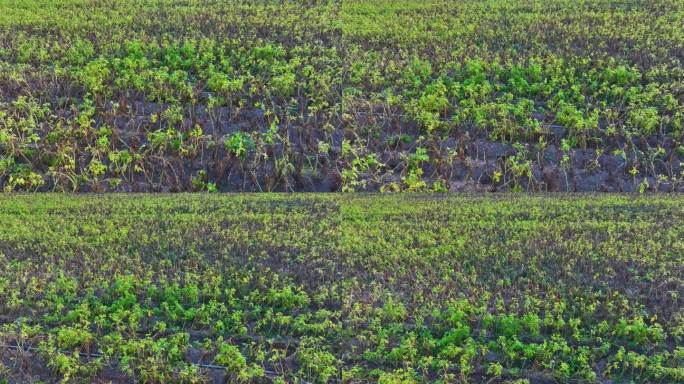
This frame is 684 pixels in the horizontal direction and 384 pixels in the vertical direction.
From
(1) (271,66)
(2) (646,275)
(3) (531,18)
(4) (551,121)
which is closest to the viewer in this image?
(2) (646,275)

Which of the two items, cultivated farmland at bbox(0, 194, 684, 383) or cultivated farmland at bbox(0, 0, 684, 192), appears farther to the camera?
cultivated farmland at bbox(0, 0, 684, 192)

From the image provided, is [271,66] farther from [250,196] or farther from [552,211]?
[552,211]

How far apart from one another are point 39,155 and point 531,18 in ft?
23.7

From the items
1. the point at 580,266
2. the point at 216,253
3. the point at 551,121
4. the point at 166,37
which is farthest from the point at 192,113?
the point at 580,266

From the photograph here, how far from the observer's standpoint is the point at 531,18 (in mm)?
12836

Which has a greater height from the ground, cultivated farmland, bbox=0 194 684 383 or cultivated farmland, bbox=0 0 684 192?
cultivated farmland, bbox=0 0 684 192

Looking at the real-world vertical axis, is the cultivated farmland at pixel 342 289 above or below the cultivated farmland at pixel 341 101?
below

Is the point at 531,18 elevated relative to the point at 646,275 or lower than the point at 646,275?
elevated

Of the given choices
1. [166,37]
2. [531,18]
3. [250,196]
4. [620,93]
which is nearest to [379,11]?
[531,18]

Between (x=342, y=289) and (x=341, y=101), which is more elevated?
(x=341, y=101)

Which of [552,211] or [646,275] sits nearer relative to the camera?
[646,275]

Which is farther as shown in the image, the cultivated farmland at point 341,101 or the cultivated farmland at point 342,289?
the cultivated farmland at point 341,101

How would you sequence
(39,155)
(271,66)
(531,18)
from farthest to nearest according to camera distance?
(531,18) < (271,66) < (39,155)

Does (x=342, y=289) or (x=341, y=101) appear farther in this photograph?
(x=341, y=101)
